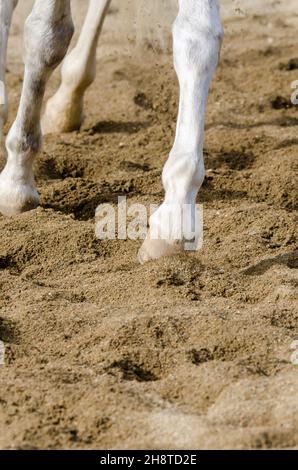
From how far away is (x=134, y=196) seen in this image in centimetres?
542

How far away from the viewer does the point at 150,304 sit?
13.4 ft

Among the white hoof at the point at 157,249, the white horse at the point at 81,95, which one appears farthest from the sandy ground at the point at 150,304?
the white horse at the point at 81,95

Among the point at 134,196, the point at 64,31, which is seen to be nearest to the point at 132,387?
the point at 134,196

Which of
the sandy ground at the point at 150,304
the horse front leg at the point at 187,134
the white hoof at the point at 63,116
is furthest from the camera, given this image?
the white hoof at the point at 63,116

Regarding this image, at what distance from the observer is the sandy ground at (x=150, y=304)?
319cm

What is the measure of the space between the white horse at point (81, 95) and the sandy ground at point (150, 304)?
0.16m

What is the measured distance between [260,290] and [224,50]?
4.91 meters

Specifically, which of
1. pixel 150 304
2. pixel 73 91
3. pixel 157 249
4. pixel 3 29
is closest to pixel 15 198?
pixel 3 29

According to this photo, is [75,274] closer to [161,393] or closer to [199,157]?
[199,157]

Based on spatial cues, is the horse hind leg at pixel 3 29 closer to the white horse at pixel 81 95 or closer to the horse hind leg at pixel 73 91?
the white horse at pixel 81 95

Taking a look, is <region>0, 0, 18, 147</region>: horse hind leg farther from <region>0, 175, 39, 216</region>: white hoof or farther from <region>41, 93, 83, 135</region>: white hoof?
<region>41, 93, 83, 135</region>: white hoof

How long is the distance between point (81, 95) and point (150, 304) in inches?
125

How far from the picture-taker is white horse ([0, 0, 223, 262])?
14.3ft

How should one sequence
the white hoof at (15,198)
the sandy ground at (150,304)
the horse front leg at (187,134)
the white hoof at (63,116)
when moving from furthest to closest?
the white hoof at (63,116) < the white hoof at (15,198) < the horse front leg at (187,134) < the sandy ground at (150,304)
